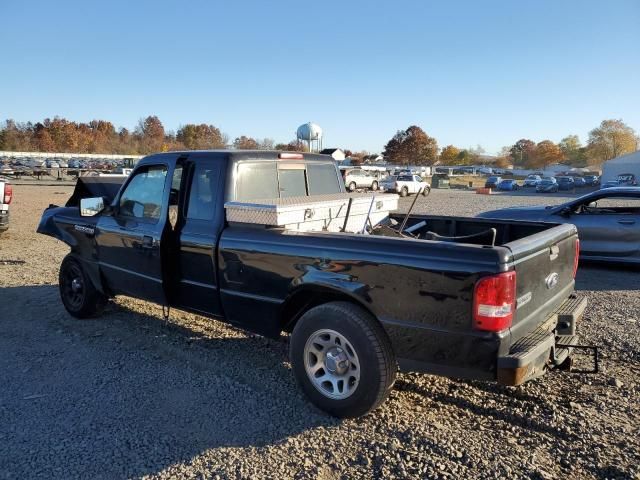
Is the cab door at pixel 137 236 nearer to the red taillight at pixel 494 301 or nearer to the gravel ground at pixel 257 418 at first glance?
the gravel ground at pixel 257 418

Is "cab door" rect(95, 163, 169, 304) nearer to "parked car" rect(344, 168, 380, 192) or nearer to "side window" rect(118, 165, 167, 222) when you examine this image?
"side window" rect(118, 165, 167, 222)

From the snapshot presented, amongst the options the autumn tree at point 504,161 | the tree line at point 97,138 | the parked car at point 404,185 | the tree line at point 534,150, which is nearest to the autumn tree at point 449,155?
the tree line at point 534,150

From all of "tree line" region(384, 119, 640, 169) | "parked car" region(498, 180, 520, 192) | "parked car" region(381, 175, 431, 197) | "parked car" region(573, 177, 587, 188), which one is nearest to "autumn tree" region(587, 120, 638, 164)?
"tree line" region(384, 119, 640, 169)

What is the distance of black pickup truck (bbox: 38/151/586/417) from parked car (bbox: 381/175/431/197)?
104ft

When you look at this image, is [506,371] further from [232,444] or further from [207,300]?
[207,300]

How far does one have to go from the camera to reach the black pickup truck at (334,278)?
9.89ft

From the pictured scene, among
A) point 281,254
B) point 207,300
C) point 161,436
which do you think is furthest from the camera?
point 207,300

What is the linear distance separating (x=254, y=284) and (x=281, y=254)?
404 millimetres

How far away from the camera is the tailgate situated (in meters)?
3.11

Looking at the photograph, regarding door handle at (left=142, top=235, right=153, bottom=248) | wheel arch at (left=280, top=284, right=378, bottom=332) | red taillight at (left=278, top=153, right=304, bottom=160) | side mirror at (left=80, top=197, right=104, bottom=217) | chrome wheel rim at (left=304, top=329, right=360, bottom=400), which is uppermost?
red taillight at (left=278, top=153, right=304, bottom=160)

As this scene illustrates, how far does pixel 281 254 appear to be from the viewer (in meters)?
3.73

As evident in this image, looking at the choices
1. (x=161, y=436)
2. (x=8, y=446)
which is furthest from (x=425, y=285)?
(x=8, y=446)

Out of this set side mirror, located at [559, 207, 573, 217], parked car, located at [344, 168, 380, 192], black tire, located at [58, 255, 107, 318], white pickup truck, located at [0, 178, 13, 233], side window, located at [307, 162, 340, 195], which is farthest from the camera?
parked car, located at [344, 168, 380, 192]

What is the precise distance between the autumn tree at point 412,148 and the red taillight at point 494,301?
14026cm
